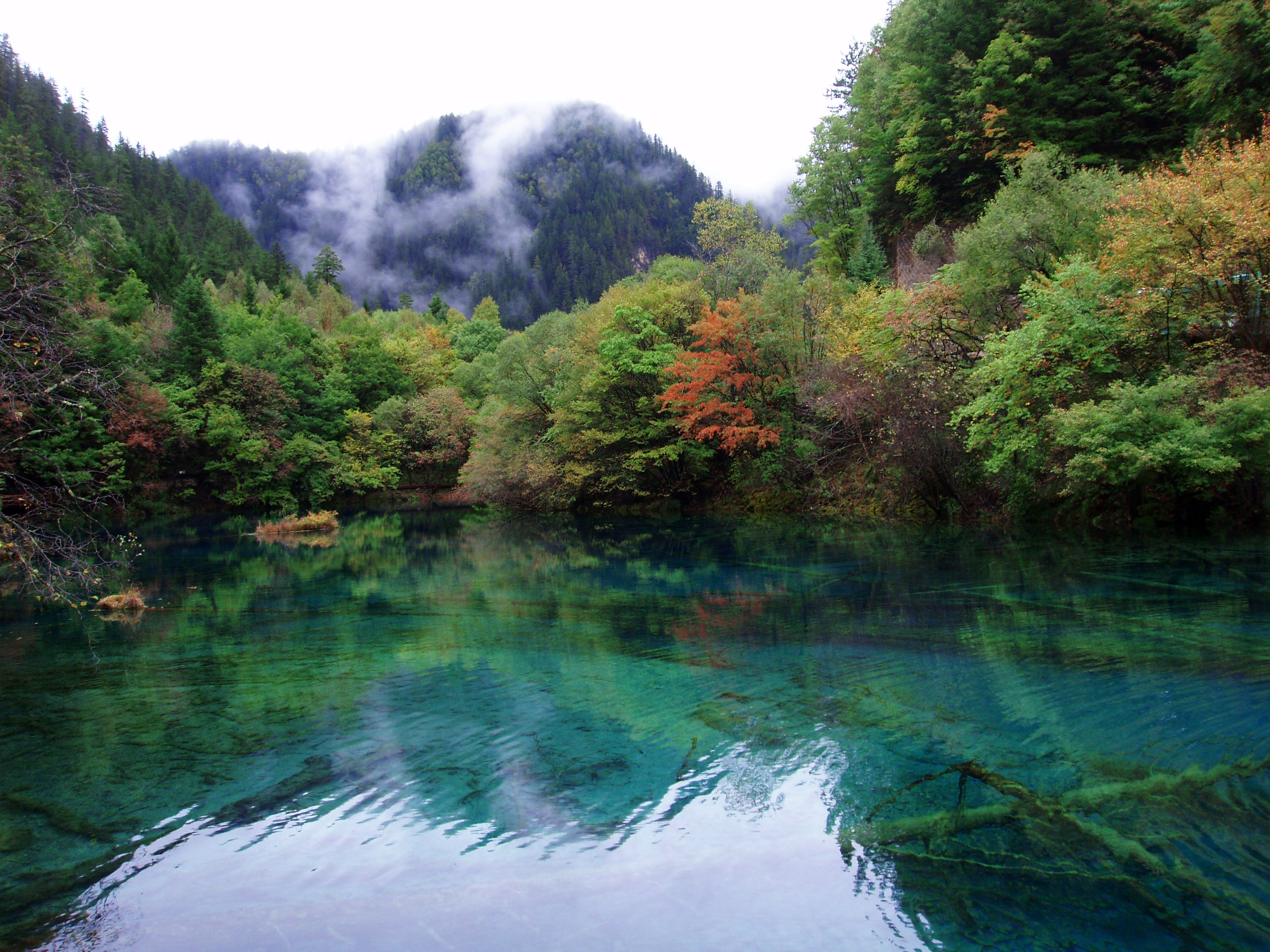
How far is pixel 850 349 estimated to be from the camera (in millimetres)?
23422

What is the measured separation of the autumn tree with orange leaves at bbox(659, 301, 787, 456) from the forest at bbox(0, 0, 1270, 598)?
13cm

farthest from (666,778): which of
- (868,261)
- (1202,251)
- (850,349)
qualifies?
(868,261)

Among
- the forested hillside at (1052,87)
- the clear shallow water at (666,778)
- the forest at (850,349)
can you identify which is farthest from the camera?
the forested hillside at (1052,87)

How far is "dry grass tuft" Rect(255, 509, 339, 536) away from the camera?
1145 inches

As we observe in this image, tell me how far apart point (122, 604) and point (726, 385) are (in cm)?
1946

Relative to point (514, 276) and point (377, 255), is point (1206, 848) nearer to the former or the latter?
point (514, 276)

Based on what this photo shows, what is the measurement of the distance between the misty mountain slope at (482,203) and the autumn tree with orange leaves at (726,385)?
306ft

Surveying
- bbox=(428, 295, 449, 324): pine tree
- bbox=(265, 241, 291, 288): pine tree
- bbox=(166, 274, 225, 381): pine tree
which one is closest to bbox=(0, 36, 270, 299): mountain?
bbox=(265, 241, 291, 288): pine tree

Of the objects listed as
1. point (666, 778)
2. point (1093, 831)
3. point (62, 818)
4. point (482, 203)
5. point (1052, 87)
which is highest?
point (482, 203)

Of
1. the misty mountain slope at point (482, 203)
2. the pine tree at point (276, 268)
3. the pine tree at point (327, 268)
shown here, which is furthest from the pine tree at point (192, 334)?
the misty mountain slope at point (482, 203)

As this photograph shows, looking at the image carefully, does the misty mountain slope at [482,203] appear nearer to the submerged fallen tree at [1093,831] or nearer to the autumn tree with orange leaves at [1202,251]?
the autumn tree with orange leaves at [1202,251]

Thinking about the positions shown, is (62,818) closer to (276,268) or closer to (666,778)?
(666,778)

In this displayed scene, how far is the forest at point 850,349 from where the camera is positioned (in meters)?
12.9

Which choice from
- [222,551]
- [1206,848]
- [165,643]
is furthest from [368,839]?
[222,551]
